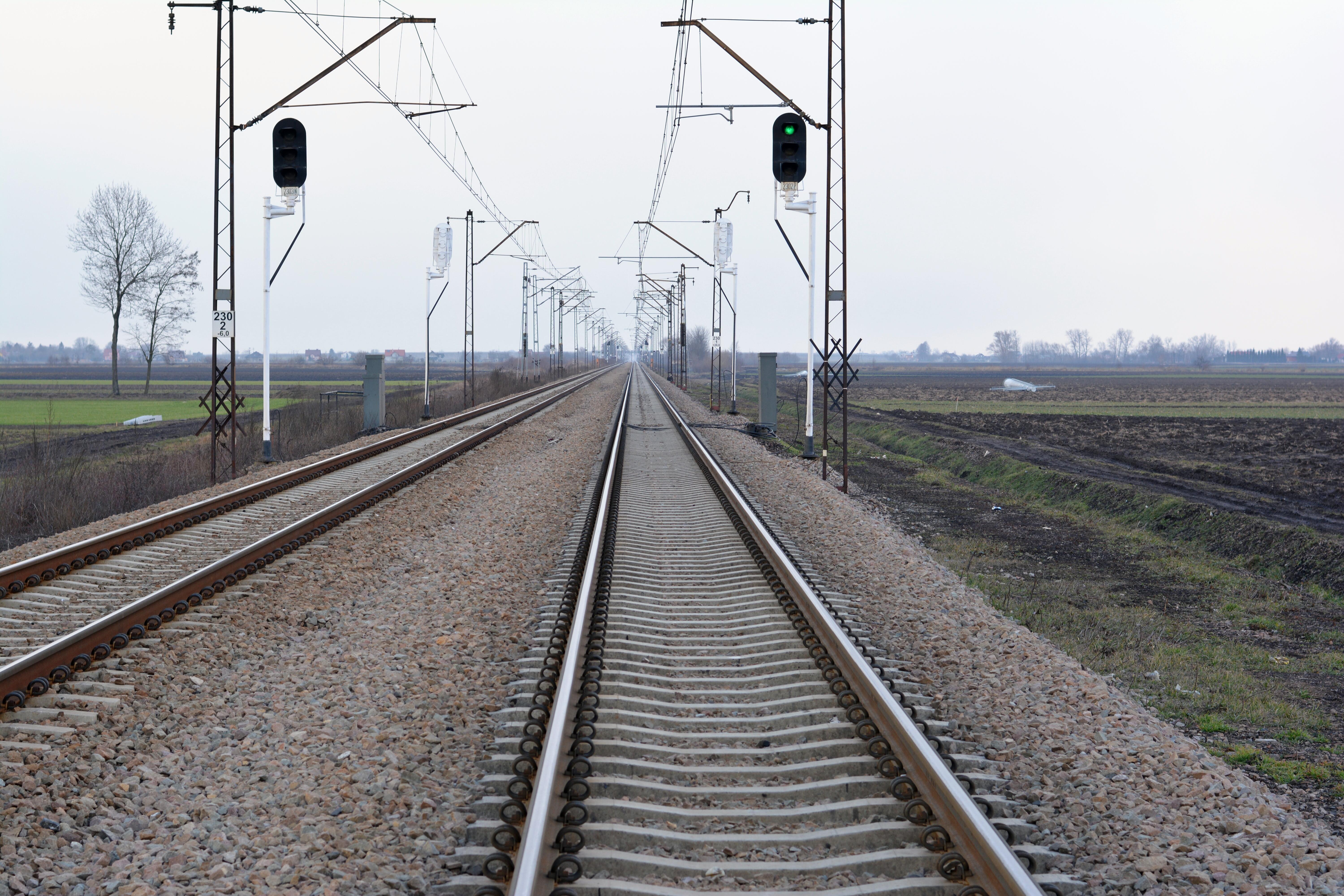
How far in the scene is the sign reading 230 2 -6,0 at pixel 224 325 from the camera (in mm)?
18078

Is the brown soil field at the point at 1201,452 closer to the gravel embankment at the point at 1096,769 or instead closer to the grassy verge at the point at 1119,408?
the grassy verge at the point at 1119,408

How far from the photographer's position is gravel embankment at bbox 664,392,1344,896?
13.7ft

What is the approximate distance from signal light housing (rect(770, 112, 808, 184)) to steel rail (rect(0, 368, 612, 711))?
32.1 feet

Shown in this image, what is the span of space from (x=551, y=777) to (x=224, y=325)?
16.3 meters

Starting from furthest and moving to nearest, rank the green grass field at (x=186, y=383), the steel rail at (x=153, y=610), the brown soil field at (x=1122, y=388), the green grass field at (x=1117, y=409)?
the green grass field at (x=186, y=383) → the brown soil field at (x=1122, y=388) → the green grass field at (x=1117, y=409) → the steel rail at (x=153, y=610)

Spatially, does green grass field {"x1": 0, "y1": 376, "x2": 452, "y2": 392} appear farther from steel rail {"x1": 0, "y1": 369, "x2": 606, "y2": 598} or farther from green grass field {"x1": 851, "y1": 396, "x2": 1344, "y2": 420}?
steel rail {"x1": 0, "y1": 369, "x2": 606, "y2": 598}

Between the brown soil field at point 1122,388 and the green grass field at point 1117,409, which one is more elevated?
the brown soil field at point 1122,388

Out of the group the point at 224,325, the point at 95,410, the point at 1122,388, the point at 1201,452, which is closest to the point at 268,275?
the point at 224,325

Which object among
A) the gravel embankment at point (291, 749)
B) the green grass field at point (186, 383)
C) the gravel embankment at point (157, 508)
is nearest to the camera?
the gravel embankment at point (291, 749)

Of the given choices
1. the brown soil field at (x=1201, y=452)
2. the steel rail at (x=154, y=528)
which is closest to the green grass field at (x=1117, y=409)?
the brown soil field at (x=1201, y=452)

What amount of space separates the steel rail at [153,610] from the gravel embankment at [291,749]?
8.2 inches

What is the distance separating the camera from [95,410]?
5419 centimetres

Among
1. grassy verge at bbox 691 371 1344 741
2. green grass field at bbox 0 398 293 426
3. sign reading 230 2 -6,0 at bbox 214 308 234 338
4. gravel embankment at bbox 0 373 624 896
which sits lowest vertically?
grassy verge at bbox 691 371 1344 741

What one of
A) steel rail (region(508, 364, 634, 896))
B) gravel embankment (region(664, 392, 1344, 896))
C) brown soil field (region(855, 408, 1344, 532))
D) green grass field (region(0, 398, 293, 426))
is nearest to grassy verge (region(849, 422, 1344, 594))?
brown soil field (region(855, 408, 1344, 532))
